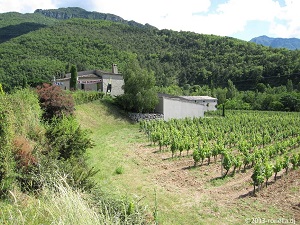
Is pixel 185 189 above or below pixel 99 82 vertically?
below

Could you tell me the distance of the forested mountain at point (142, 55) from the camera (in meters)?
66.8

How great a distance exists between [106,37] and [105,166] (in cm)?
9005

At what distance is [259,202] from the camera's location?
30.1 feet

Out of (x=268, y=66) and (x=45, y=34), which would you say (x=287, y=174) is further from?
(x=45, y=34)

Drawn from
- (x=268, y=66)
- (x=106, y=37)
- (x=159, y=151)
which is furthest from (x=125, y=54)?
(x=159, y=151)

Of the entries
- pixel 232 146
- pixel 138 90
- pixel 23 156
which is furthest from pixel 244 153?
pixel 138 90

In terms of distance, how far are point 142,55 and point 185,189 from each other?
86767 mm

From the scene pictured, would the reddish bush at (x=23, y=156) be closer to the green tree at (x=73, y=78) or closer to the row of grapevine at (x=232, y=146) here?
the row of grapevine at (x=232, y=146)

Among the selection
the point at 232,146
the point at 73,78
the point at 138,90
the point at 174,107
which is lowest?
the point at 232,146

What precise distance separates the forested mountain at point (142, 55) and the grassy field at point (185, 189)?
48.5m

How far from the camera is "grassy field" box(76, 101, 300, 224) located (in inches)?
328

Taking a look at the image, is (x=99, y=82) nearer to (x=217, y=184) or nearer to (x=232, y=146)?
(x=232, y=146)

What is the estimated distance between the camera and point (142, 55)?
9425 centimetres

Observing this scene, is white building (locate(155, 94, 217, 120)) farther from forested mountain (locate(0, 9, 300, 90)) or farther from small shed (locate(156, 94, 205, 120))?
forested mountain (locate(0, 9, 300, 90))
